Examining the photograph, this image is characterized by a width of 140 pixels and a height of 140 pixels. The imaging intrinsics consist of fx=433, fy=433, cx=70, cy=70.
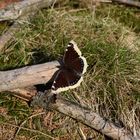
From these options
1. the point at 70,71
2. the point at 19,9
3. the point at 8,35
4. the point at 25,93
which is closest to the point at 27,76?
the point at 25,93

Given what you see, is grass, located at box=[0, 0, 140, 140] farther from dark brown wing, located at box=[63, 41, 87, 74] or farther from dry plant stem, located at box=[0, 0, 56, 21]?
dark brown wing, located at box=[63, 41, 87, 74]

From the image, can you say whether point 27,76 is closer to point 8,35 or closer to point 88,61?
point 88,61

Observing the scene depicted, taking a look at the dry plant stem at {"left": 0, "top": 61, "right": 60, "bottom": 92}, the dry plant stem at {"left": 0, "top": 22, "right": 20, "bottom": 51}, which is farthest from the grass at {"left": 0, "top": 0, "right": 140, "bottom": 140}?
the dry plant stem at {"left": 0, "top": 61, "right": 60, "bottom": 92}

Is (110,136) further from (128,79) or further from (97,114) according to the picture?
(128,79)

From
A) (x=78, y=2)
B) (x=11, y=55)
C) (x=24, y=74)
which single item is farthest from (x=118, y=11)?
(x=24, y=74)

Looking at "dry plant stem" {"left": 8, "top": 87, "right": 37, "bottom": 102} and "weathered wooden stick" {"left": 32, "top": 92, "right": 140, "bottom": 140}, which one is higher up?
"dry plant stem" {"left": 8, "top": 87, "right": 37, "bottom": 102}

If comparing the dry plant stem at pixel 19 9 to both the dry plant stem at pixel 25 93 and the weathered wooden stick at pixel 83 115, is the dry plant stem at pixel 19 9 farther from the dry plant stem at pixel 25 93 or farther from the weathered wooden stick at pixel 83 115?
the weathered wooden stick at pixel 83 115

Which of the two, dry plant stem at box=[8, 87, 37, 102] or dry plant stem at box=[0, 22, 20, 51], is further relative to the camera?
dry plant stem at box=[0, 22, 20, 51]

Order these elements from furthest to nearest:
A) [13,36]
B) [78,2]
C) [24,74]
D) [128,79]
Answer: [78,2]
[13,36]
[128,79]
[24,74]
